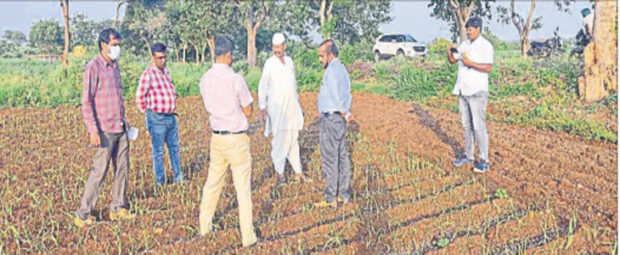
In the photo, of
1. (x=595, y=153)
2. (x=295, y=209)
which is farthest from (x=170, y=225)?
(x=595, y=153)

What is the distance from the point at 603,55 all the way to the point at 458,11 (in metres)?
13.3

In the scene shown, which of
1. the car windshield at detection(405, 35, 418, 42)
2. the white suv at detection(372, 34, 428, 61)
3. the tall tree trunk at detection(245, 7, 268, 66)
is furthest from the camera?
the tall tree trunk at detection(245, 7, 268, 66)

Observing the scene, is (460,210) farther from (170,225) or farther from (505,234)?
(170,225)

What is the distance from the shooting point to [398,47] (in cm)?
2536

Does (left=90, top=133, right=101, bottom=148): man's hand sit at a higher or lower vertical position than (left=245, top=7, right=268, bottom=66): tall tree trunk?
lower

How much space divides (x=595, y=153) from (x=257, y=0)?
74.6 ft

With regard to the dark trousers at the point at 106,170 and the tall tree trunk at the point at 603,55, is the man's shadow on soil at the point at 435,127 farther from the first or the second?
the dark trousers at the point at 106,170

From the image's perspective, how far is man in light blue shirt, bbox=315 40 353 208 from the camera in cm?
461

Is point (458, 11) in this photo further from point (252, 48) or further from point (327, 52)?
point (327, 52)

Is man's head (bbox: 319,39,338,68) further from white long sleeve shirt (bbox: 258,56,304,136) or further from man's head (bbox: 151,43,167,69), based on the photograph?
man's head (bbox: 151,43,167,69)

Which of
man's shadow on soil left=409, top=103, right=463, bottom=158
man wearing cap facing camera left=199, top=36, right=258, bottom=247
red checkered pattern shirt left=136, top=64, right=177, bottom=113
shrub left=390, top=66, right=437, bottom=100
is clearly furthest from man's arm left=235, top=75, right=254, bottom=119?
shrub left=390, top=66, right=437, bottom=100

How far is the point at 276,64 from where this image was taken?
5.25 m

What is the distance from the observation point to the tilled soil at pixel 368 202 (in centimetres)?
386

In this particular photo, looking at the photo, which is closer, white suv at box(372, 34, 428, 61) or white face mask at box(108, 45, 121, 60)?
white face mask at box(108, 45, 121, 60)
